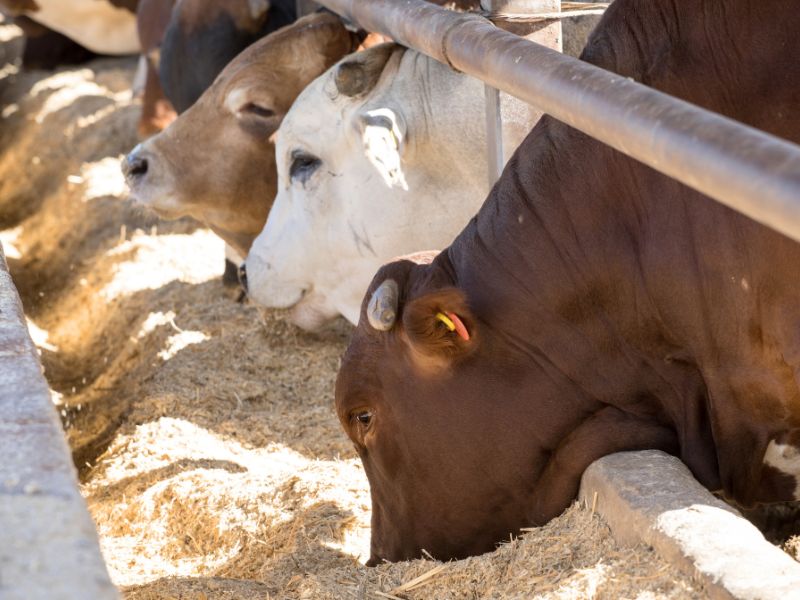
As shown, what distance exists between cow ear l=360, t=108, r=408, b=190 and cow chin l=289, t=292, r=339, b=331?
726 millimetres

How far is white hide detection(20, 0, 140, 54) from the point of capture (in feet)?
33.9

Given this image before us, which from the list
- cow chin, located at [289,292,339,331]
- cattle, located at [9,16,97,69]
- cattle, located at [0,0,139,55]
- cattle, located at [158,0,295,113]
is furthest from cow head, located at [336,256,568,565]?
cattle, located at [9,16,97,69]

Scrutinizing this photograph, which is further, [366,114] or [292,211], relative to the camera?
[292,211]

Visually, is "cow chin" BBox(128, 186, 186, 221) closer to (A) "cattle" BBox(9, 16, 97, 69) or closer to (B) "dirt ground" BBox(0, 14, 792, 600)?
(B) "dirt ground" BBox(0, 14, 792, 600)

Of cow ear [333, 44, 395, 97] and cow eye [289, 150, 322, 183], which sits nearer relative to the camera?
cow ear [333, 44, 395, 97]

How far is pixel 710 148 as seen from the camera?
1710 mm

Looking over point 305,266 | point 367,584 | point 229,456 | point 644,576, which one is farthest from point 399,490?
point 305,266

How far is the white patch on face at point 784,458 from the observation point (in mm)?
2756

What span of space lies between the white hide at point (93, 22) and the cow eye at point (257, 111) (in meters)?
5.77

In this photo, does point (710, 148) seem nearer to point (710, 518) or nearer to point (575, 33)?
point (710, 518)

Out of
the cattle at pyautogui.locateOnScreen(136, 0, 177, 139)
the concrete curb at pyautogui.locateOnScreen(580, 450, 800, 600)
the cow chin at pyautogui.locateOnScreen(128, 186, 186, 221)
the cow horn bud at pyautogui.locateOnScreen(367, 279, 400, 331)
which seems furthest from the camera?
the cattle at pyautogui.locateOnScreen(136, 0, 177, 139)

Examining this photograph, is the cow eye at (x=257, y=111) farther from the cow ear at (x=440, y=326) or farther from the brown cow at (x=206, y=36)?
the cow ear at (x=440, y=326)

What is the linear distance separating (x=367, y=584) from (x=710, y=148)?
139 centimetres

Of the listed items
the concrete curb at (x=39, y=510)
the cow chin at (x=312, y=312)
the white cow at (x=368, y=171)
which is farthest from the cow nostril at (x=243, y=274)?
the concrete curb at (x=39, y=510)
